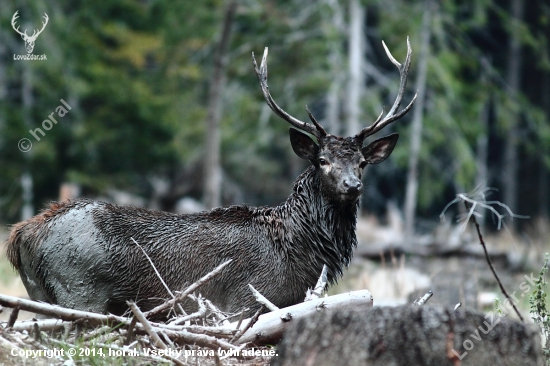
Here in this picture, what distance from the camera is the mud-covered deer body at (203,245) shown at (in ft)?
18.5

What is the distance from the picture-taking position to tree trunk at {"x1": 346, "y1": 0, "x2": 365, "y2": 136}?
15.7m

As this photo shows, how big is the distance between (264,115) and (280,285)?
32.7ft

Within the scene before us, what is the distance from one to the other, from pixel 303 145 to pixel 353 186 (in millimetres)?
842

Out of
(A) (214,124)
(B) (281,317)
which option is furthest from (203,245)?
(A) (214,124)

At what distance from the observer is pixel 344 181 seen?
5898 millimetres

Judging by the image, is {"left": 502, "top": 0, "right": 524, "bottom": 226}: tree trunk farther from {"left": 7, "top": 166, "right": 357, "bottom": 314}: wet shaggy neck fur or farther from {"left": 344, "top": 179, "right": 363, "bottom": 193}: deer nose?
{"left": 344, "top": 179, "right": 363, "bottom": 193}: deer nose

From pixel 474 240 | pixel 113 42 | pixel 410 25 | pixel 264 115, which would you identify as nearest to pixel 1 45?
pixel 113 42

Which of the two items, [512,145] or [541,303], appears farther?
[512,145]

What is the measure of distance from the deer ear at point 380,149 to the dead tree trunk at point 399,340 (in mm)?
2953

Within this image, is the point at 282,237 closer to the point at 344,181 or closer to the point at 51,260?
the point at 344,181

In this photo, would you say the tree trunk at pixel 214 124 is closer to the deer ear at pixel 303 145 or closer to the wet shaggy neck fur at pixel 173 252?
the deer ear at pixel 303 145

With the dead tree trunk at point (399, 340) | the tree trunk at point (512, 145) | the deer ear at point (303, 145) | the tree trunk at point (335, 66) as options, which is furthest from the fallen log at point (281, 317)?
the tree trunk at point (512, 145)

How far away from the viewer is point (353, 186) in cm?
580

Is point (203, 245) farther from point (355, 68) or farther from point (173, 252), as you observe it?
point (355, 68)
